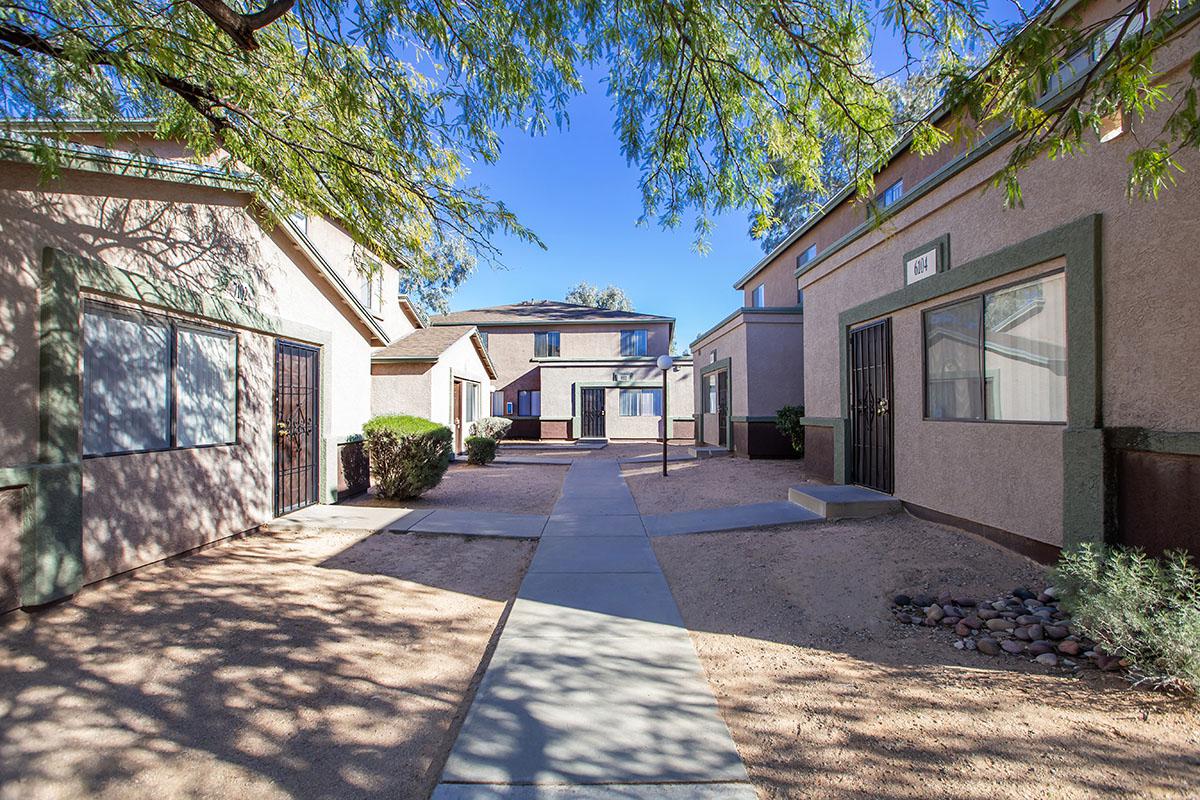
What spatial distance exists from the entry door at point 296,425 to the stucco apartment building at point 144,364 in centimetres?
3

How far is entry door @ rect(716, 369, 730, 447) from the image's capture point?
1619 cm

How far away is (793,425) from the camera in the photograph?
43.7 ft

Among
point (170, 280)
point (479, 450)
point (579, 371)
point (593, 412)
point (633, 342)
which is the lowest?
point (479, 450)

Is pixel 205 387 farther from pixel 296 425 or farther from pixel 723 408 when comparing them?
pixel 723 408

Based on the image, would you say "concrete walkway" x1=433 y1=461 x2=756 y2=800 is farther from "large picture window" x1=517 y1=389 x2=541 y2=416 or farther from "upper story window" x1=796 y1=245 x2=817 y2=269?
"large picture window" x1=517 y1=389 x2=541 y2=416

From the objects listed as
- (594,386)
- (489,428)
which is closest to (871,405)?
(489,428)

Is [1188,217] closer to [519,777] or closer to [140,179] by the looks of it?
[519,777]

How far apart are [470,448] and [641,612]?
38.1 feet

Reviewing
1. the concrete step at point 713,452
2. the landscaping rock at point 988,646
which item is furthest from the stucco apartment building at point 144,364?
the concrete step at point 713,452

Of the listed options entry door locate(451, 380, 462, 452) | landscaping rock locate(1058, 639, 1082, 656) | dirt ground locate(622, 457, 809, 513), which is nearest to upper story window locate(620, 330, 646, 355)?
entry door locate(451, 380, 462, 452)

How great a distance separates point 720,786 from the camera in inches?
92.4

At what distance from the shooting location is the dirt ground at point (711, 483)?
879cm

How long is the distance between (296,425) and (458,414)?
953cm

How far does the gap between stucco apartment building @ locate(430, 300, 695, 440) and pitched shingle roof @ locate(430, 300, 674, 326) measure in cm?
6
